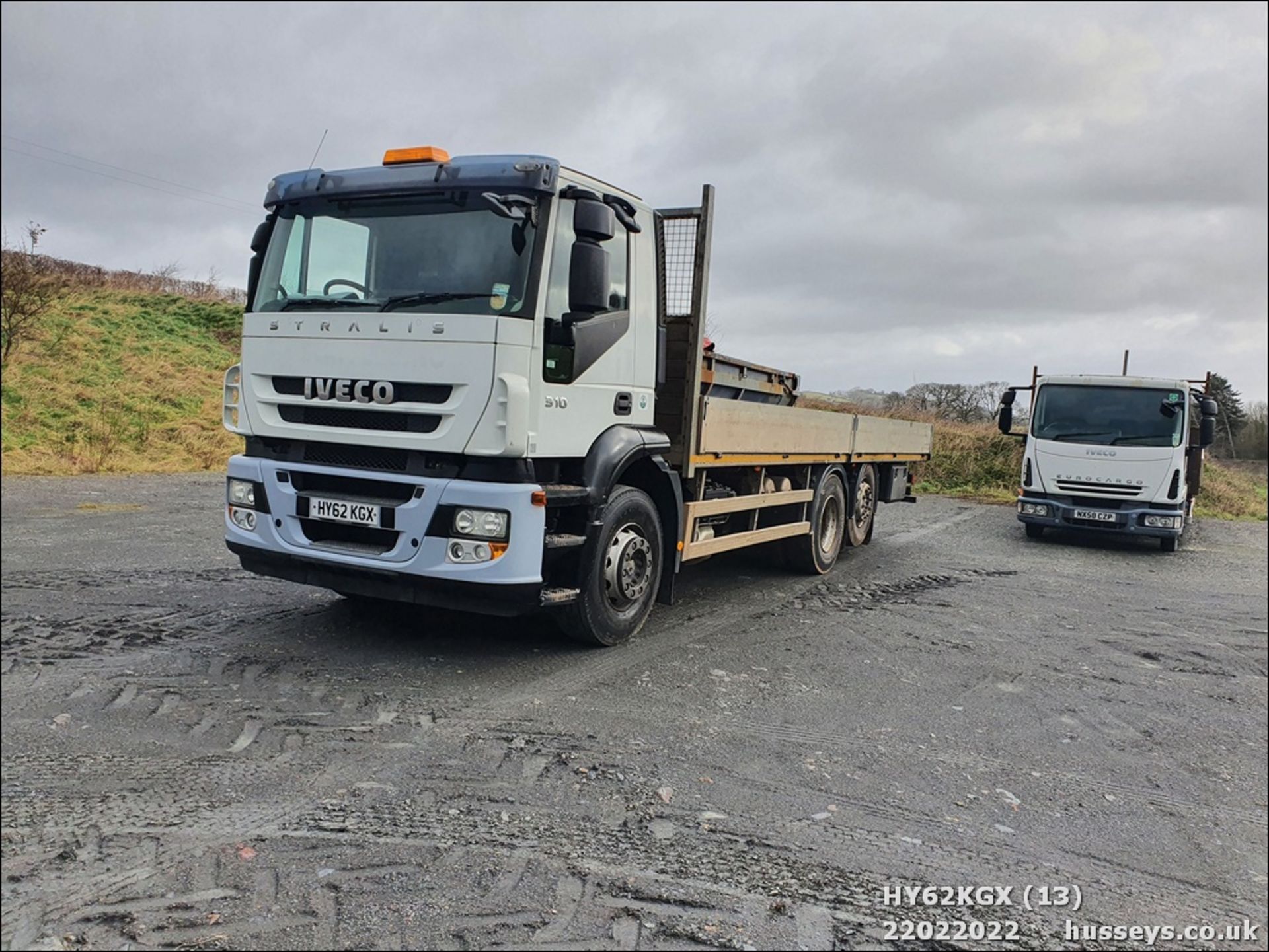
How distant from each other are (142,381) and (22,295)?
1515cm

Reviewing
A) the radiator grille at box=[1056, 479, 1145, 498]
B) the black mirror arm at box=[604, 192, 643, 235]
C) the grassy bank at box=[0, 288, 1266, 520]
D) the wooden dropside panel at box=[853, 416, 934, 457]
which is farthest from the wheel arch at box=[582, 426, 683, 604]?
the radiator grille at box=[1056, 479, 1145, 498]

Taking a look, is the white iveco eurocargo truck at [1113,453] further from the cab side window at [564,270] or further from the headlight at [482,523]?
the headlight at [482,523]

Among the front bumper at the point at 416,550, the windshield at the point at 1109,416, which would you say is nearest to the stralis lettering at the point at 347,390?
the front bumper at the point at 416,550

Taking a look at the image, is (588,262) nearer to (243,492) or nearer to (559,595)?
(559,595)

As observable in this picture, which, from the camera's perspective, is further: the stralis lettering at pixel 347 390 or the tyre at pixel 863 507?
the tyre at pixel 863 507

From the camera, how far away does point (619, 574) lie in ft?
17.5

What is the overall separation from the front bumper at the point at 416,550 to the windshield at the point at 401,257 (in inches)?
36.3

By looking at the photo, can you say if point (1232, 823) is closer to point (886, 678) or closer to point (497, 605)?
point (886, 678)

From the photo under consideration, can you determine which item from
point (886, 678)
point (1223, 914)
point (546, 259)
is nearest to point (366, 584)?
point (546, 259)

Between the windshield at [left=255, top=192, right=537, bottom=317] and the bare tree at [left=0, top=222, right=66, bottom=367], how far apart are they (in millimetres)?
2060

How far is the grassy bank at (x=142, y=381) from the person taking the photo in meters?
8.68

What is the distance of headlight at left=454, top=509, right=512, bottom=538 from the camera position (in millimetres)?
4438

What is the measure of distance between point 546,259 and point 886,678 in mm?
3086

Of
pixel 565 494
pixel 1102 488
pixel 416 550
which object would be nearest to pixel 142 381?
pixel 416 550
